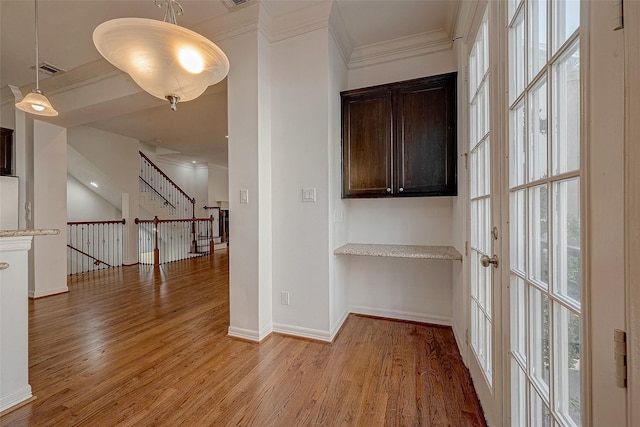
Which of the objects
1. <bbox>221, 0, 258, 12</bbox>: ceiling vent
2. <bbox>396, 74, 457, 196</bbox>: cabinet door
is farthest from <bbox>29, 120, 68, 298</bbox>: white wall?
<bbox>396, 74, 457, 196</bbox>: cabinet door

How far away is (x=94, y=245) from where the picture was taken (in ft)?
19.9

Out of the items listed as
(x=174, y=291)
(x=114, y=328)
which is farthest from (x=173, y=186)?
(x=114, y=328)

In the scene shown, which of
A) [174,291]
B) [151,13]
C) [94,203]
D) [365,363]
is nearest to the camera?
[365,363]

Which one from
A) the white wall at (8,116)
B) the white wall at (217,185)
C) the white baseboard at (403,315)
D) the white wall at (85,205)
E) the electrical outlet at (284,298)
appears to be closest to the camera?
the electrical outlet at (284,298)

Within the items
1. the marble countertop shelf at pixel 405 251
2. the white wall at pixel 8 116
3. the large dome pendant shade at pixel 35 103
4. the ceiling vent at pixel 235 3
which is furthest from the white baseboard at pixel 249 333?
the white wall at pixel 8 116

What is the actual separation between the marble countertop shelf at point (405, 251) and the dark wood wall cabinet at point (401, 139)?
51 cm

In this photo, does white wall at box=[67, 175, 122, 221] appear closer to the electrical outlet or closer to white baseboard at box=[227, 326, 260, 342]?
white baseboard at box=[227, 326, 260, 342]

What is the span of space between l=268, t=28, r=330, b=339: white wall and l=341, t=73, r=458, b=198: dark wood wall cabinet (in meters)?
0.40

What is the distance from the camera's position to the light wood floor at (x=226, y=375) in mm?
1479

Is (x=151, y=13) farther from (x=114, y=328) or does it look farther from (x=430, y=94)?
(x=114, y=328)

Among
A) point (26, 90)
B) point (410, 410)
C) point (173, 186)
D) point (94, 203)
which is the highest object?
point (26, 90)

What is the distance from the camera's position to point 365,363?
78.4 inches

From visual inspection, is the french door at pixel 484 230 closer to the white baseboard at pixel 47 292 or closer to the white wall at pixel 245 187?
the white wall at pixel 245 187

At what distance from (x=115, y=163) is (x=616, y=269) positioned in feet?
24.7
